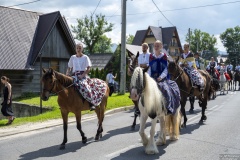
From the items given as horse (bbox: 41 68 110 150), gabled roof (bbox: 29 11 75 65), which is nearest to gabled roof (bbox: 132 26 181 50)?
gabled roof (bbox: 29 11 75 65)

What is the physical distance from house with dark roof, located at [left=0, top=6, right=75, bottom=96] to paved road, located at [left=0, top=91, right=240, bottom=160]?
14.6m

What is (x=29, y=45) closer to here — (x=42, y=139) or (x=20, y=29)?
(x=20, y=29)

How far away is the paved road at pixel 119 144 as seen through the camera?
6.71 meters

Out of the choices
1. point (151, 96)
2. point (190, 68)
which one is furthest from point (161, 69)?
point (190, 68)

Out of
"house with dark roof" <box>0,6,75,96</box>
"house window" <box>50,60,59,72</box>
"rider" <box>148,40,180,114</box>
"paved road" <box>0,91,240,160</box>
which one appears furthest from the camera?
"house window" <box>50,60,59,72</box>

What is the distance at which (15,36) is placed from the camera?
964 inches

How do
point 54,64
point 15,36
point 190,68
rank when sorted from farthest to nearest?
point 54,64 → point 15,36 → point 190,68

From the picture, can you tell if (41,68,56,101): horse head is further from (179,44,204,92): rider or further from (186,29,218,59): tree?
(186,29,218,59): tree

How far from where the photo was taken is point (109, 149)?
7.29 meters

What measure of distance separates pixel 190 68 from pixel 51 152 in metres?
6.01

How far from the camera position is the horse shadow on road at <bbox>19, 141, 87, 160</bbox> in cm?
680

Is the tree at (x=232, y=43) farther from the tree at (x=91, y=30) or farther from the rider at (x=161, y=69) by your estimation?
the rider at (x=161, y=69)

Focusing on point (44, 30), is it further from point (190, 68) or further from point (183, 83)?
point (183, 83)

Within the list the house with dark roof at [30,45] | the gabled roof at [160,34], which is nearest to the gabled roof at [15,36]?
the house with dark roof at [30,45]
